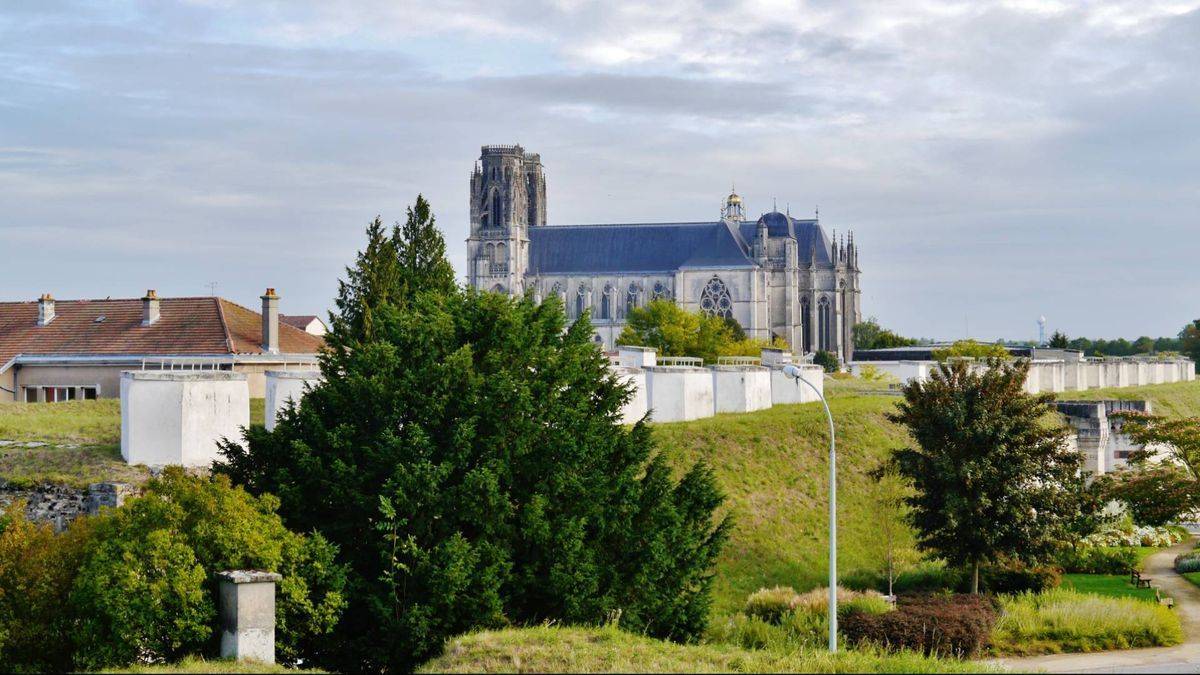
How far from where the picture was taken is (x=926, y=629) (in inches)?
1035

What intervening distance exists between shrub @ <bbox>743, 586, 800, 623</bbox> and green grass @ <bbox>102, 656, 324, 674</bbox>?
14104 mm

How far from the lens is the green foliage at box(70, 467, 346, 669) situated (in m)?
18.9

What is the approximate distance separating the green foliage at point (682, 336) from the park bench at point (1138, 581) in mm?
50687

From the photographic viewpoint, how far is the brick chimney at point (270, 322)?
140ft

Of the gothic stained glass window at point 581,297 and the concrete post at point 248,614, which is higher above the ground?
the gothic stained glass window at point 581,297

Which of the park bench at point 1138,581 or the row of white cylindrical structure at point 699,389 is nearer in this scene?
the park bench at point 1138,581

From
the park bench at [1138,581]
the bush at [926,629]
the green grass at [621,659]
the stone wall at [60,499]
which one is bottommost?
the park bench at [1138,581]

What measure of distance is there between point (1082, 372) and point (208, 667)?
233ft

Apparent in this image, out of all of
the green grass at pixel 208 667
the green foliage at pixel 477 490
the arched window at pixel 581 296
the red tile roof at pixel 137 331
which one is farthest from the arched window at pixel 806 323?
the green grass at pixel 208 667

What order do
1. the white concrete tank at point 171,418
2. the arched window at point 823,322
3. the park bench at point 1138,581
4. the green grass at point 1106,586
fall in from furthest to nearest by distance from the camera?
the arched window at point 823,322 → the park bench at point 1138,581 → the green grass at point 1106,586 → the white concrete tank at point 171,418

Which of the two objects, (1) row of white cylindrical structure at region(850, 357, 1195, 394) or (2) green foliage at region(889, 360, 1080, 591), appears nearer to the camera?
(2) green foliage at region(889, 360, 1080, 591)

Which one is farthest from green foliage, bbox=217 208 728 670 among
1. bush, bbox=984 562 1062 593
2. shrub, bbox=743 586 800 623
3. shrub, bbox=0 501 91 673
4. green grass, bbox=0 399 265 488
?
bush, bbox=984 562 1062 593

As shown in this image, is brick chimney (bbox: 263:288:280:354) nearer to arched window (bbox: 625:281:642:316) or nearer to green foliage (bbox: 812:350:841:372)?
green foliage (bbox: 812:350:841:372)

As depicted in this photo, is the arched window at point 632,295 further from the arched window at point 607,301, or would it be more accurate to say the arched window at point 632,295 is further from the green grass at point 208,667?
the green grass at point 208,667
